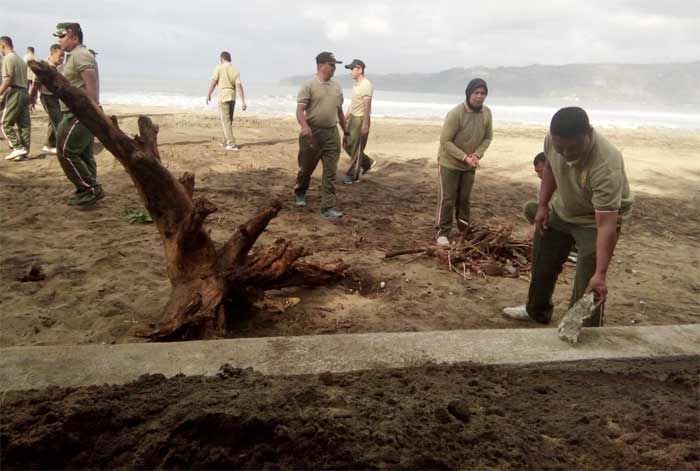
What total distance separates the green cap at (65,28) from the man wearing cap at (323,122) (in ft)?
8.53

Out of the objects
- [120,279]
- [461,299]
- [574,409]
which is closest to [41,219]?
[120,279]

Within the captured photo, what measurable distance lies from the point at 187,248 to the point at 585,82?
12517 centimetres

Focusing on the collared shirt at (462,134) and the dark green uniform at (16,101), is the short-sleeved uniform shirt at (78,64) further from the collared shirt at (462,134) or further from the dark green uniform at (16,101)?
the collared shirt at (462,134)

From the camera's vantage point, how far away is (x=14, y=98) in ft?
27.6

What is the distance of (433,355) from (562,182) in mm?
1534

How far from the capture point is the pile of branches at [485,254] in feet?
16.6

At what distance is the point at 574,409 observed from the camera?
6.98 ft

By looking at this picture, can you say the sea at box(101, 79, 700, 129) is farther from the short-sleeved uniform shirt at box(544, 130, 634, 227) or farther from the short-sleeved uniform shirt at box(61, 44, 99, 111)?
the short-sleeved uniform shirt at box(544, 130, 634, 227)

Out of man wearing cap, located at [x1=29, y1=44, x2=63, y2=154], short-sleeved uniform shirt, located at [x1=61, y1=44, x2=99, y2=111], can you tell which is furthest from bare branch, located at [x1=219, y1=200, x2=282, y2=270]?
man wearing cap, located at [x1=29, y1=44, x2=63, y2=154]

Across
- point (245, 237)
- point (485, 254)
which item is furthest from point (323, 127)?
point (245, 237)

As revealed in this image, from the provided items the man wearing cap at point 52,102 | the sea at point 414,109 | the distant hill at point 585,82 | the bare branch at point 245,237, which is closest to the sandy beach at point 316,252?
the bare branch at point 245,237

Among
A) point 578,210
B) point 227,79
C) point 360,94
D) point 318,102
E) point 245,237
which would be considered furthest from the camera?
point 227,79

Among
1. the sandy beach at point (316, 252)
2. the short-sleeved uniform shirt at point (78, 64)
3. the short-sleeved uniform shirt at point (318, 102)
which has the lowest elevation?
the sandy beach at point (316, 252)

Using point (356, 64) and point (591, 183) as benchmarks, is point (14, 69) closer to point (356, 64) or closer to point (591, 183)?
point (356, 64)
